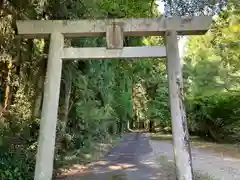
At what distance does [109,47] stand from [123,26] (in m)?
0.46

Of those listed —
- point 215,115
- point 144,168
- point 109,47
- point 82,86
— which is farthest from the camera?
point 215,115

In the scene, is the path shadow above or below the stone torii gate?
below

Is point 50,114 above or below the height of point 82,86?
below

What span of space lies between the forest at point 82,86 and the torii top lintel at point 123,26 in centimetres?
61

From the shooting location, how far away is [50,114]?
16.7ft

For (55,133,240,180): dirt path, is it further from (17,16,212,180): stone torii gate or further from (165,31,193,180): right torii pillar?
(17,16,212,180): stone torii gate

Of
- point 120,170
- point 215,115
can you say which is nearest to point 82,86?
point 120,170

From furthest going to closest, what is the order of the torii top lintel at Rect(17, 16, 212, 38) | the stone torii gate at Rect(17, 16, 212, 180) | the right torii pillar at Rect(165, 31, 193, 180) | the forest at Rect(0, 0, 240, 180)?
the forest at Rect(0, 0, 240, 180)
the torii top lintel at Rect(17, 16, 212, 38)
the stone torii gate at Rect(17, 16, 212, 180)
the right torii pillar at Rect(165, 31, 193, 180)

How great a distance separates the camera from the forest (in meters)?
5.91

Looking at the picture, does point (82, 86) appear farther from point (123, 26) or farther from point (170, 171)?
point (123, 26)

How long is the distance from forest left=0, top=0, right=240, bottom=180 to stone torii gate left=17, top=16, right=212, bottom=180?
78cm

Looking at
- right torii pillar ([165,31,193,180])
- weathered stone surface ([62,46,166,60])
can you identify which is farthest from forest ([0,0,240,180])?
right torii pillar ([165,31,193,180])

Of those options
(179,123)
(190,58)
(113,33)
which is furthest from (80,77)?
(190,58)

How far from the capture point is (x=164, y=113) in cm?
1812
